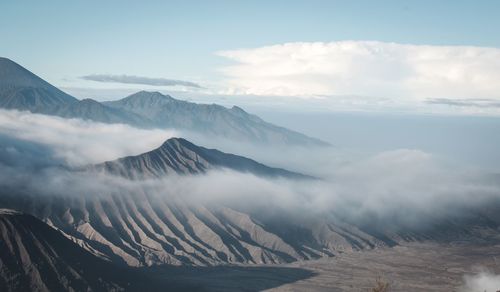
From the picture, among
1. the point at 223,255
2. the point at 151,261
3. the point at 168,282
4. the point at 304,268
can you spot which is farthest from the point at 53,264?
the point at 304,268

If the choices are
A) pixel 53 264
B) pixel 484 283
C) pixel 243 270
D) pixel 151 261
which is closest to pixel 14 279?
pixel 53 264

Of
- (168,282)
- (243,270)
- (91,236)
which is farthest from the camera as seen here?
(91,236)

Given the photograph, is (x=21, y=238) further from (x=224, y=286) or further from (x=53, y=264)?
(x=224, y=286)

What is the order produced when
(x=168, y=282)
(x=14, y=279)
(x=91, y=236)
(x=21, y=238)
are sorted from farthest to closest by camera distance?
(x=91, y=236)
(x=168, y=282)
(x=21, y=238)
(x=14, y=279)

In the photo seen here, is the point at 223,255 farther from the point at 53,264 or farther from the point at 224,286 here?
the point at 53,264

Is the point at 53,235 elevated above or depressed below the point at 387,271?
above

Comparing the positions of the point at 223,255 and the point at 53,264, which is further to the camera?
the point at 223,255
